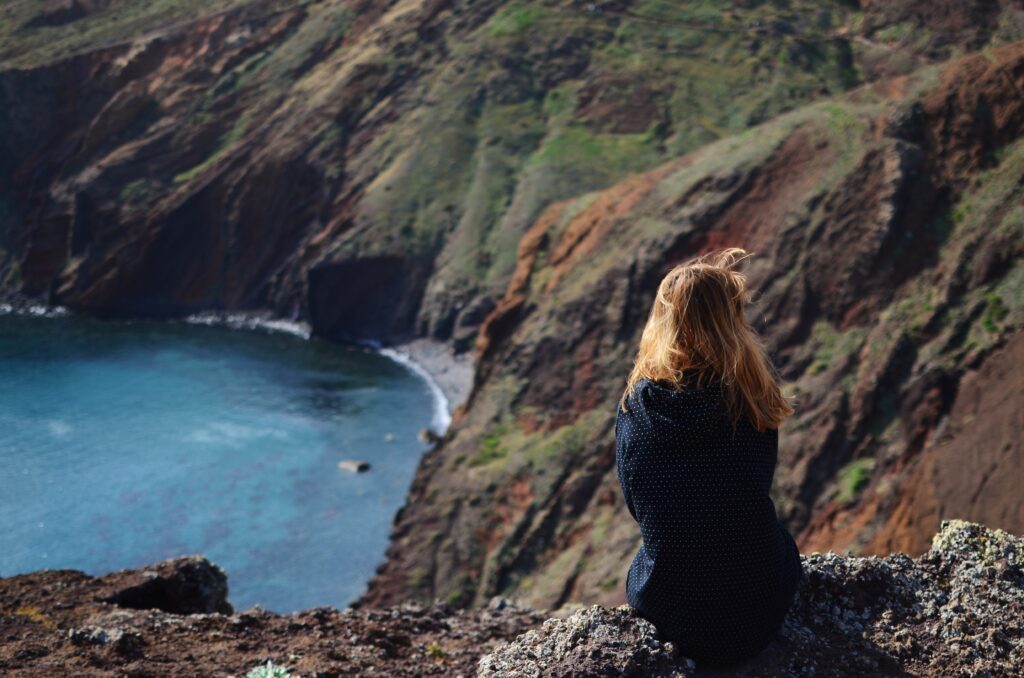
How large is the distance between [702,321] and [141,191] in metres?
85.0

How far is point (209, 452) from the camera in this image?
5278 cm

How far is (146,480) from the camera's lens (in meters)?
49.0

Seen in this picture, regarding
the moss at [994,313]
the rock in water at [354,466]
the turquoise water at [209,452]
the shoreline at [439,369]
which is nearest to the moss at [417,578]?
the turquoise water at [209,452]

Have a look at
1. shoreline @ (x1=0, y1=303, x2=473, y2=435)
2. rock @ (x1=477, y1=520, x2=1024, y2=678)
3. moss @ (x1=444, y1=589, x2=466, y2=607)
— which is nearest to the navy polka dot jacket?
rock @ (x1=477, y1=520, x2=1024, y2=678)

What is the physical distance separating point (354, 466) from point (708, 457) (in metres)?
45.4

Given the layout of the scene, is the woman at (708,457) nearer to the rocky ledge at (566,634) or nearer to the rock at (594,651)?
the rock at (594,651)

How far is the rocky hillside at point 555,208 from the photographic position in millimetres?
29297

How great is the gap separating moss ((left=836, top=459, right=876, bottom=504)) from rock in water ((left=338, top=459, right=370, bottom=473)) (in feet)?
92.0

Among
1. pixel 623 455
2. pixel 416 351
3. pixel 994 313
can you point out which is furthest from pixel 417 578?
pixel 416 351

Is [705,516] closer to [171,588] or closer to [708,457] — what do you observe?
[708,457]

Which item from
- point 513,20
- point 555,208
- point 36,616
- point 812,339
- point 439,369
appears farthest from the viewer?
point 513,20

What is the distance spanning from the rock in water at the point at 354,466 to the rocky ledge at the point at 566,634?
38.9m

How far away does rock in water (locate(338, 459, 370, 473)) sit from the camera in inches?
2003

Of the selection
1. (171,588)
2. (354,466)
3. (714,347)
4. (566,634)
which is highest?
(714,347)
